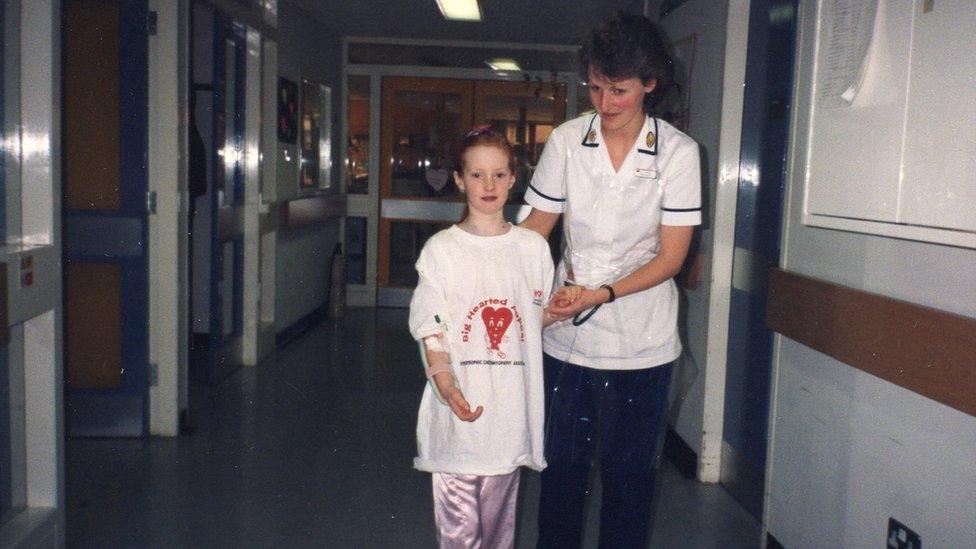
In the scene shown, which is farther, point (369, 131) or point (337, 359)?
point (369, 131)

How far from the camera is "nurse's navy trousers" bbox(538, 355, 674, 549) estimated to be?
2160 millimetres

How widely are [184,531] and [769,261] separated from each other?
224 centimetres

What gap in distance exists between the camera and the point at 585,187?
213 cm

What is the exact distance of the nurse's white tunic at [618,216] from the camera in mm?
2100

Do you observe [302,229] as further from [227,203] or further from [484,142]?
[484,142]

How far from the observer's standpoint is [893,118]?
2096 millimetres

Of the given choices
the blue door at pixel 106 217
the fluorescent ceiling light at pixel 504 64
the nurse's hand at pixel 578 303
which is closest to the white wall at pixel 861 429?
the nurse's hand at pixel 578 303

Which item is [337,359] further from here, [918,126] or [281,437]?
[918,126]

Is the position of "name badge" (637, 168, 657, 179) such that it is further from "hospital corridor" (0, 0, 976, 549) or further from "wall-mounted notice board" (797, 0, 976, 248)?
"wall-mounted notice board" (797, 0, 976, 248)

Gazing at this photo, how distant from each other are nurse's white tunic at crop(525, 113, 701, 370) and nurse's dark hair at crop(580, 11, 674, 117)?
0.14 m

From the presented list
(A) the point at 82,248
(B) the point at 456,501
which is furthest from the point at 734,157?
(A) the point at 82,248

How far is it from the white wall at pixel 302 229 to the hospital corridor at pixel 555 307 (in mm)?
197

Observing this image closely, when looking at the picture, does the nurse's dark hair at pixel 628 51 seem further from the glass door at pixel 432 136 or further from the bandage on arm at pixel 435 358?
the glass door at pixel 432 136

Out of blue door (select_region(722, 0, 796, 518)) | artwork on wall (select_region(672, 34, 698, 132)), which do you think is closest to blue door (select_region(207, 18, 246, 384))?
artwork on wall (select_region(672, 34, 698, 132))
